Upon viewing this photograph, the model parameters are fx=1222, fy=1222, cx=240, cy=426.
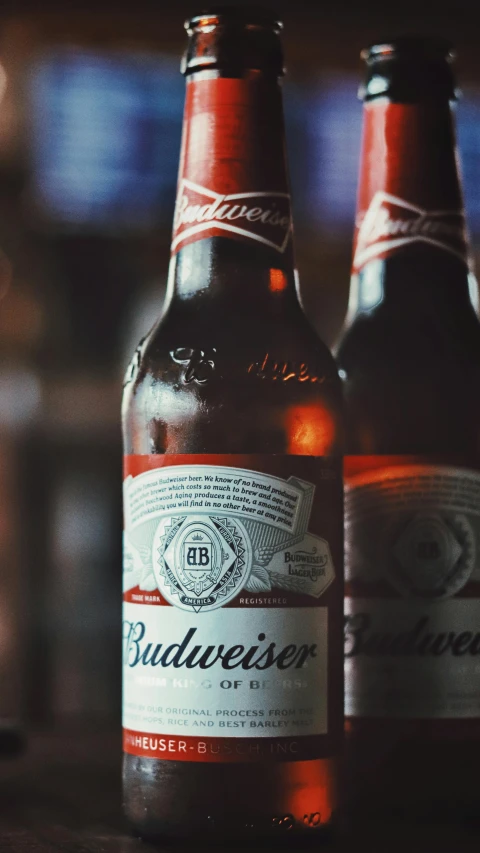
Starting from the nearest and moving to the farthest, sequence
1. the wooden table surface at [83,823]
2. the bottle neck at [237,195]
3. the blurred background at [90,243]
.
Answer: the wooden table surface at [83,823], the bottle neck at [237,195], the blurred background at [90,243]

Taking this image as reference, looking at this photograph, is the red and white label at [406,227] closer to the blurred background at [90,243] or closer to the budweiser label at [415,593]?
the budweiser label at [415,593]

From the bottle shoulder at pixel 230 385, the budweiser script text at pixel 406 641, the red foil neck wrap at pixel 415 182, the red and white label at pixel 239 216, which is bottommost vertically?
the budweiser script text at pixel 406 641

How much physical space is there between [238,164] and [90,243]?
136 centimetres

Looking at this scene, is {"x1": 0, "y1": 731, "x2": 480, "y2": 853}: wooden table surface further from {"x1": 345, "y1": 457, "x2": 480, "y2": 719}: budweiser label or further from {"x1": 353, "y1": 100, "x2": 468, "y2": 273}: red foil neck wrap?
{"x1": 353, "y1": 100, "x2": 468, "y2": 273}: red foil neck wrap

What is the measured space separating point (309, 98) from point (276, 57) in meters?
1.47

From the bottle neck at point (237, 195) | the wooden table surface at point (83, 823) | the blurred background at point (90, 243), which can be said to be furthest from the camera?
the blurred background at point (90, 243)

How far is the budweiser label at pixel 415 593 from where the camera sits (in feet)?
2.79

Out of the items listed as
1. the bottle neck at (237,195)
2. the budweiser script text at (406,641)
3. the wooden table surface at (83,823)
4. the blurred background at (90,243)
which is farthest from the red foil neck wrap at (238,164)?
the blurred background at (90,243)

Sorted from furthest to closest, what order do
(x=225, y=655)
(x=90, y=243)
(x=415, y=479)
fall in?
(x=90, y=243) < (x=415, y=479) < (x=225, y=655)

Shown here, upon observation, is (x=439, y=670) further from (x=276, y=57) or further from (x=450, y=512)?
(x=276, y=57)

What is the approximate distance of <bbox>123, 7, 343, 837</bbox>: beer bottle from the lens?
0.75 metres

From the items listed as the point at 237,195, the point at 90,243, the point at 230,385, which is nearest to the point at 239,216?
the point at 237,195

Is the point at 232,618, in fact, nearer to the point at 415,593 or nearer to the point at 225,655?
the point at 225,655

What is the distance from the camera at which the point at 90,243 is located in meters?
2.16
